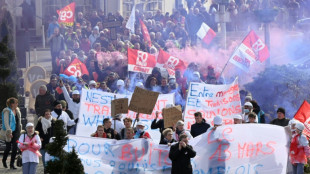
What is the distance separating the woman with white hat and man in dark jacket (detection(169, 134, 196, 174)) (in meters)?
2.70

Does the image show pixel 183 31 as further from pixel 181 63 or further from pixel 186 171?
pixel 186 171

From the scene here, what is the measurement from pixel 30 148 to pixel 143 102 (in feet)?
6.94

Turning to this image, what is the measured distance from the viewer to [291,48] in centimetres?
3250

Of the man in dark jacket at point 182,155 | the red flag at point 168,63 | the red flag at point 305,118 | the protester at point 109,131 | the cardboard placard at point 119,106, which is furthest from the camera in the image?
the red flag at point 168,63

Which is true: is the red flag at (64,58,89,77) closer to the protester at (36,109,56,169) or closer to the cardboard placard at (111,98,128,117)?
the protester at (36,109,56,169)

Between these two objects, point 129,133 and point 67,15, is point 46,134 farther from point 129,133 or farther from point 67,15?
point 67,15

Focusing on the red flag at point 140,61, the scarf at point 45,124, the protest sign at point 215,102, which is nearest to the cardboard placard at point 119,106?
the scarf at point 45,124

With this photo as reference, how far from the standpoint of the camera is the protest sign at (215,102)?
18.2m

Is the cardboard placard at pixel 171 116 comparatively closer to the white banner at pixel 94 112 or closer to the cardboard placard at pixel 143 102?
the cardboard placard at pixel 143 102

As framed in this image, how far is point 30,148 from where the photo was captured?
16.0 meters

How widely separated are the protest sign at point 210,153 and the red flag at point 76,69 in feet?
27.5

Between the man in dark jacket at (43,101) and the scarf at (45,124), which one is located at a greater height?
the man in dark jacket at (43,101)

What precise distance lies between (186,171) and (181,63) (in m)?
9.87

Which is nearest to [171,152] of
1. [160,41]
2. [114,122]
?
[114,122]
